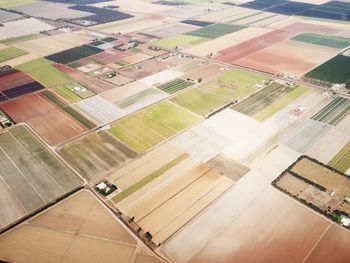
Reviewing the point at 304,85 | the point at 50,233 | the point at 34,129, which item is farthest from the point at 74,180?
the point at 304,85

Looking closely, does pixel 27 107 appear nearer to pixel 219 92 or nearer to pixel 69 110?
pixel 69 110

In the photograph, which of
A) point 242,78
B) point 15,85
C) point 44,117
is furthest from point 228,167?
point 15,85

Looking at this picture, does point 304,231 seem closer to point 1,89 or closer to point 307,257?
point 307,257

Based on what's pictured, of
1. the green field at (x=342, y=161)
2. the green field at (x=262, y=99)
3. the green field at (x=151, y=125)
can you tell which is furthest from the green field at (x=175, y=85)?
the green field at (x=342, y=161)

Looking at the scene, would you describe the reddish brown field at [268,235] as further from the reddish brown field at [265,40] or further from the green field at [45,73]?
the green field at [45,73]

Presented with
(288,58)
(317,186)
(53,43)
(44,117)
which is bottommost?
(53,43)
